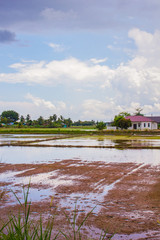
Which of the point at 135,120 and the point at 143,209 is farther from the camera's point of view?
the point at 135,120

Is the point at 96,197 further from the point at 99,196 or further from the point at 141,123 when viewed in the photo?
the point at 141,123

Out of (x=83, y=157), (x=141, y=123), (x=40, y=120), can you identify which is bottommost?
(x=83, y=157)

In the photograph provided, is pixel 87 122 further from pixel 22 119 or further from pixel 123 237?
pixel 123 237

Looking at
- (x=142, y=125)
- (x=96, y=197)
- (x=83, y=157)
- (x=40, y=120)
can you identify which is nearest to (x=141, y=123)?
(x=142, y=125)

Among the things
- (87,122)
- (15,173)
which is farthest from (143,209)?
(87,122)

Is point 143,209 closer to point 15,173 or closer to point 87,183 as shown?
point 87,183

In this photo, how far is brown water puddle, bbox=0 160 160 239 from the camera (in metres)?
5.93

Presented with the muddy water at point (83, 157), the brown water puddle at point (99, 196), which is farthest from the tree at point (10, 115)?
the brown water puddle at point (99, 196)

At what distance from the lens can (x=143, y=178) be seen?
10.8 metres

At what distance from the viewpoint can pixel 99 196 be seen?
801 cm

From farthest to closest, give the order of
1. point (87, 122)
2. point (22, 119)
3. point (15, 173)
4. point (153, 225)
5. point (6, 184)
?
point (87, 122) → point (22, 119) → point (15, 173) → point (6, 184) → point (153, 225)

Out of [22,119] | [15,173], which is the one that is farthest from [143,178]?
[22,119]

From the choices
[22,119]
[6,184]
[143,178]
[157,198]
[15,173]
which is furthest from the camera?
[22,119]

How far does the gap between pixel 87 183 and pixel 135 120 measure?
52738 millimetres
